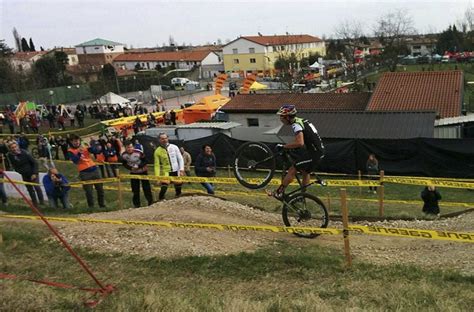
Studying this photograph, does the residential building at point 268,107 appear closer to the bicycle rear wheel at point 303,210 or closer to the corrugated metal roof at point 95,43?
the bicycle rear wheel at point 303,210

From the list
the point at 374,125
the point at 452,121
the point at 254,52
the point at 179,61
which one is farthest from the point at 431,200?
the point at 179,61

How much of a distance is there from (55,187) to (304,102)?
1966 centimetres

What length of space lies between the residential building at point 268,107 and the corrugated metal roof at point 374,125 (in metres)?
4.50

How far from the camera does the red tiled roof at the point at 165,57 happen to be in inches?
4210

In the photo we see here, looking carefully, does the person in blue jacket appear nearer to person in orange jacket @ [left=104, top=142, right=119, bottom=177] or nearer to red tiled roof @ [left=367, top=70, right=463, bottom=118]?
person in orange jacket @ [left=104, top=142, right=119, bottom=177]

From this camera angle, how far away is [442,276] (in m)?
6.68

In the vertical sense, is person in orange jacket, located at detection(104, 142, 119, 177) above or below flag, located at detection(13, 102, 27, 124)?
below

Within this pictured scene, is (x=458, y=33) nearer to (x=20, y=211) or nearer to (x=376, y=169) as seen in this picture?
(x=376, y=169)

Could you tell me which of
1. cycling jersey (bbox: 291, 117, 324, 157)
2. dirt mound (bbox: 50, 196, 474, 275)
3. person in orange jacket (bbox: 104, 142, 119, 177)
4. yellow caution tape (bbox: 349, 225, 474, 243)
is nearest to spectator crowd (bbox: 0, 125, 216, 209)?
dirt mound (bbox: 50, 196, 474, 275)

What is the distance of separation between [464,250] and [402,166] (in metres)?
12.4

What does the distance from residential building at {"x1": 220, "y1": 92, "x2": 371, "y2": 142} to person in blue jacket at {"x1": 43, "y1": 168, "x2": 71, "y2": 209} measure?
15.0 metres

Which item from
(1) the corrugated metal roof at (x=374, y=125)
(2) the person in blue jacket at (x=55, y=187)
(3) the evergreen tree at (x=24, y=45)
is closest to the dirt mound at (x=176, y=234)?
(2) the person in blue jacket at (x=55, y=187)

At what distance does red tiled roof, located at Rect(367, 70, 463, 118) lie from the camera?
25.2 m

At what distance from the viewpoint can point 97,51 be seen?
125 m
